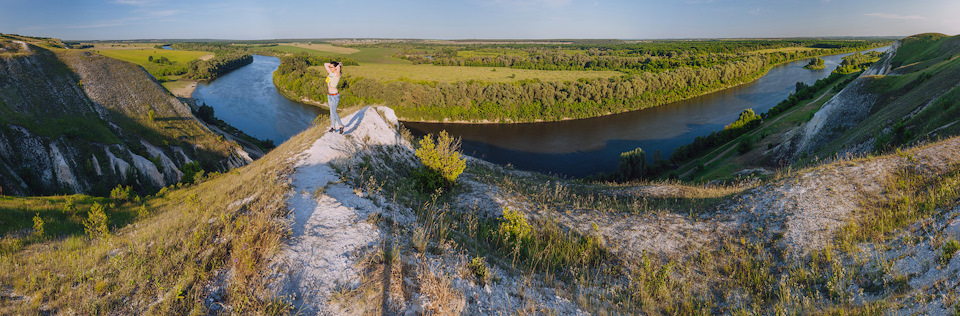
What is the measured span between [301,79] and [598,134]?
7005 centimetres

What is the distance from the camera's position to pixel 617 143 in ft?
178

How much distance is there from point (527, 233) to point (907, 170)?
9153 millimetres

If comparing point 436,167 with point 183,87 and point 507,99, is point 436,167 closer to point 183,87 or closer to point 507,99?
point 507,99

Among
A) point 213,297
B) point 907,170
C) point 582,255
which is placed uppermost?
point 907,170

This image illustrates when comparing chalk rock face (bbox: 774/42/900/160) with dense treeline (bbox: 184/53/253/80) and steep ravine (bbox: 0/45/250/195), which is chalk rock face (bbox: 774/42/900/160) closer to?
steep ravine (bbox: 0/45/250/195)

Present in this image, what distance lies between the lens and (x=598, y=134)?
59.1 m

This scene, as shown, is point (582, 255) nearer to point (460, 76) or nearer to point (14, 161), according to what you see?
point (14, 161)

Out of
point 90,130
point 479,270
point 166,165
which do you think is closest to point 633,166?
point 479,270

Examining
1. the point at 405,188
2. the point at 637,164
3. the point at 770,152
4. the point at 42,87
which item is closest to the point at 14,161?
the point at 42,87

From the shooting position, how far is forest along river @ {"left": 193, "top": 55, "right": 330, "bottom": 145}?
59.0 meters

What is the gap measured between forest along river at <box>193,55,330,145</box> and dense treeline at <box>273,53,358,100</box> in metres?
2.79

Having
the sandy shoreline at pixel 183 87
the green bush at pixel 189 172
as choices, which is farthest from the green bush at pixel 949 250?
the sandy shoreline at pixel 183 87

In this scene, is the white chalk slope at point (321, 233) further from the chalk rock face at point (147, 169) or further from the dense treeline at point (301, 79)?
the dense treeline at point (301, 79)

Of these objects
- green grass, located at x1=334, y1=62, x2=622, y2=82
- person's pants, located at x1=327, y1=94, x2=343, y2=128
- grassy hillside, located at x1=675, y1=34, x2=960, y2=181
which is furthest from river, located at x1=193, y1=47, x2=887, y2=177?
person's pants, located at x1=327, y1=94, x2=343, y2=128
